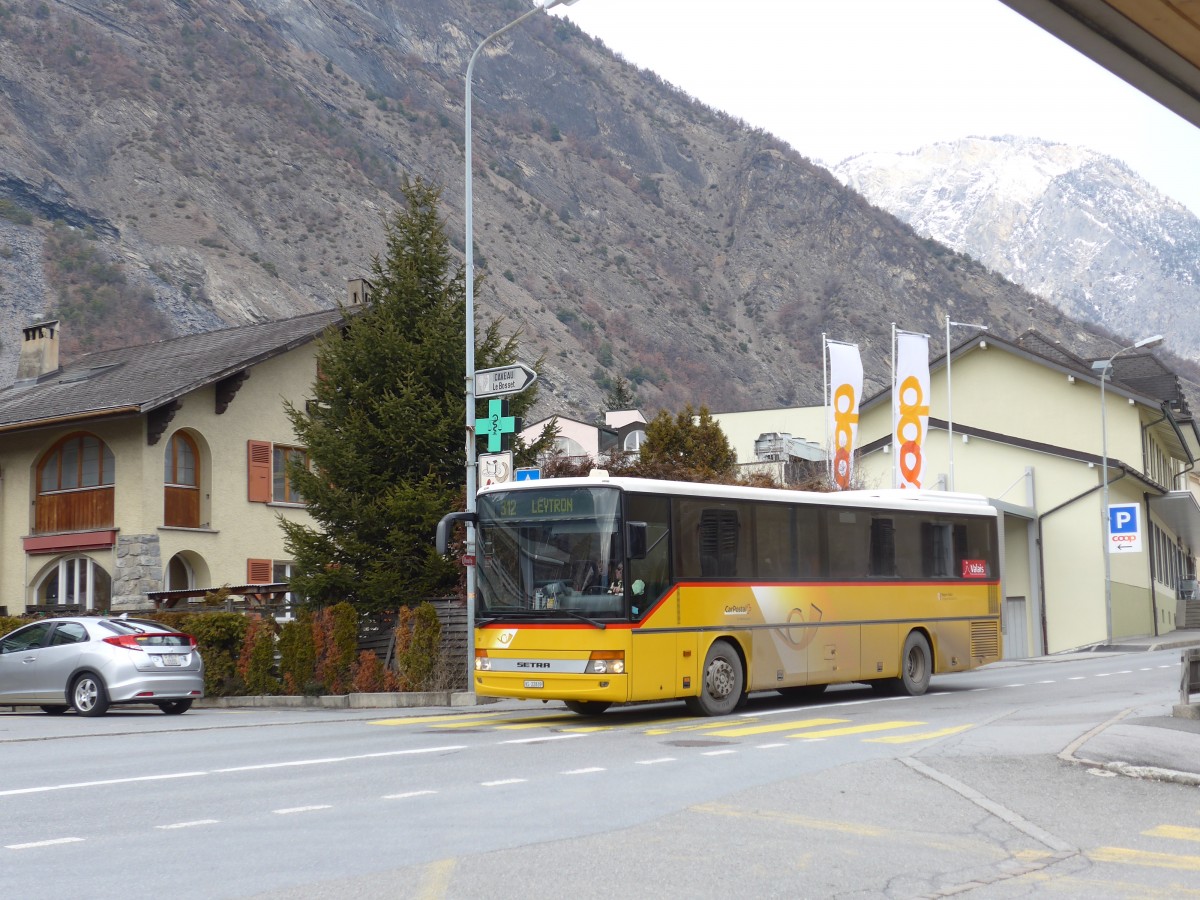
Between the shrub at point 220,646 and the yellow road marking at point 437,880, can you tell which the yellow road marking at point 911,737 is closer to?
the yellow road marking at point 437,880

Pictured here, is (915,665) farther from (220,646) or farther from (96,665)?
(96,665)

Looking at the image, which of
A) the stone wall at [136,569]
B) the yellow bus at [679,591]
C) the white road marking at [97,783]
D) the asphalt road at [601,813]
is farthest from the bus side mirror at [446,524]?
the stone wall at [136,569]

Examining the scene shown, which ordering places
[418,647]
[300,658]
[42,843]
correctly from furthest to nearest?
[300,658] < [418,647] < [42,843]

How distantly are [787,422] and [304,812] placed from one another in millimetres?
62027

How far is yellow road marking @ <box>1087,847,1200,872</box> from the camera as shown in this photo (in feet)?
25.9

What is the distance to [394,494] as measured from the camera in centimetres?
2336

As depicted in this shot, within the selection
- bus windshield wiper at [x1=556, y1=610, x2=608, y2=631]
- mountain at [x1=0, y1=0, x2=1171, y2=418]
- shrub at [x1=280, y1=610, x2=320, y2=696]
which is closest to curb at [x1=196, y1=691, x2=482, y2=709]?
shrub at [x1=280, y1=610, x2=320, y2=696]

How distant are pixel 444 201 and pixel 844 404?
366 feet

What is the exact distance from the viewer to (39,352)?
Result: 1633 inches

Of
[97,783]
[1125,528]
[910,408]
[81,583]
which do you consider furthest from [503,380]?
[1125,528]

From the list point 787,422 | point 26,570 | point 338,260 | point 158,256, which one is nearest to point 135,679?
point 26,570

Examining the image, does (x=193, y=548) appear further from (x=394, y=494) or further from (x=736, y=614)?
(x=736, y=614)

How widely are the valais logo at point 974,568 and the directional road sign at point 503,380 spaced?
24.7 ft

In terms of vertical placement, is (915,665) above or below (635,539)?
below
